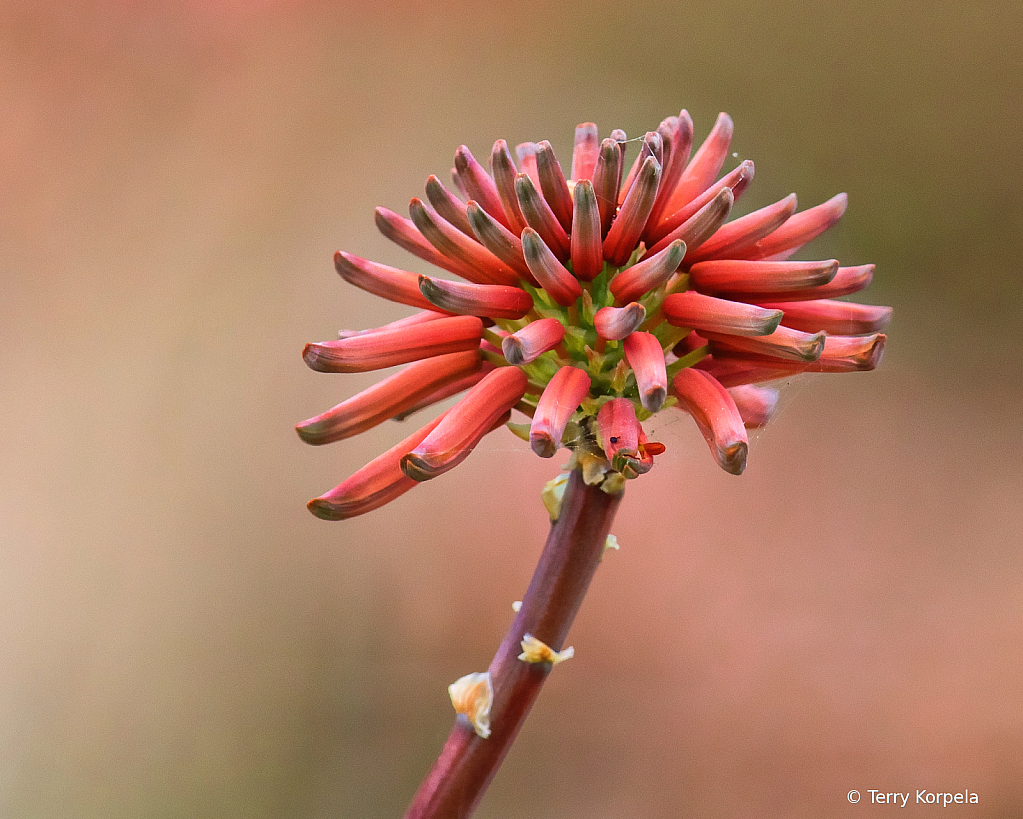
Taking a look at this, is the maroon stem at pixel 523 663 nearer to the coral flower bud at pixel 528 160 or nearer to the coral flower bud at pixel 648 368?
the coral flower bud at pixel 648 368

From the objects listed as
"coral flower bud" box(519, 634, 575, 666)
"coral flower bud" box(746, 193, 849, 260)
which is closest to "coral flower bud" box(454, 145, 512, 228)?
"coral flower bud" box(746, 193, 849, 260)

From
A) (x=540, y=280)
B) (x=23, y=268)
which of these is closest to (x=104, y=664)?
(x=23, y=268)

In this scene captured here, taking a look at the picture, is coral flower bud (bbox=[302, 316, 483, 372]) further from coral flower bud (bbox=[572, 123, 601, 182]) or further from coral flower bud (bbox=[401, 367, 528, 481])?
coral flower bud (bbox=[572, 123, 601, 182])

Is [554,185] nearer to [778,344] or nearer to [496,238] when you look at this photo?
[496,238]

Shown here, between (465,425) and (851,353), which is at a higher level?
(851,353)

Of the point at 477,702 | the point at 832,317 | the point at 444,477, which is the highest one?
the point at 444,477

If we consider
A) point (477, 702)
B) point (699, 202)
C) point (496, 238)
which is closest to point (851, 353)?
point (699, 202)
